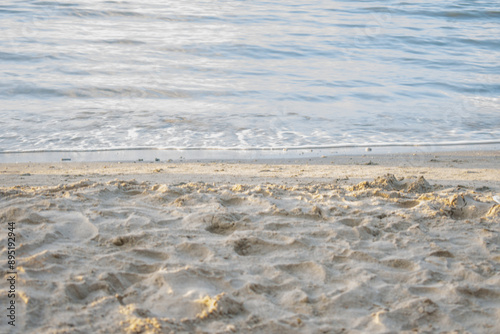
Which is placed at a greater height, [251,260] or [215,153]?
[251,260]

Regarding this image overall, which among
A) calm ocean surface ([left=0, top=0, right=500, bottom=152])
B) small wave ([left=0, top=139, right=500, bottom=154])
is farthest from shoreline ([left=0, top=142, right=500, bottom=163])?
calm ocean surface ([left=0, top=0, right=500, bottom=152])

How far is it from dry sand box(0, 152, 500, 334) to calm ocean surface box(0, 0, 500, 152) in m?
2.67

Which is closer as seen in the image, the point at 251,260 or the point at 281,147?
the point at 251,260

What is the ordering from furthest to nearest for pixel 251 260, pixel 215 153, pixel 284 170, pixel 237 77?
pixel 237 77
pixel 215 153
pixel 284 170
pixel 251 260

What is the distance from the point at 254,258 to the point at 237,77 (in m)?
→ 7.48

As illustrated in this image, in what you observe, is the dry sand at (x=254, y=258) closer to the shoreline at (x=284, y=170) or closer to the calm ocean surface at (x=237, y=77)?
the shoreline at (x=284, y=170)

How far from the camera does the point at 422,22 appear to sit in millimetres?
16984

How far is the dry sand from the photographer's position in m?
2.07

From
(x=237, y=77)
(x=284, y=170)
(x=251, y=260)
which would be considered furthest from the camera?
(x=237, y=77)

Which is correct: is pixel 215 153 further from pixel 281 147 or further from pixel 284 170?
pixel 284 170

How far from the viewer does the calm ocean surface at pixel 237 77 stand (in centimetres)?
656

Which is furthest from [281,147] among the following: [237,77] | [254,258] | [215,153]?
[237,77]

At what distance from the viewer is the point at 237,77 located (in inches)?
382

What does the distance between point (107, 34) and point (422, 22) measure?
10339mm
